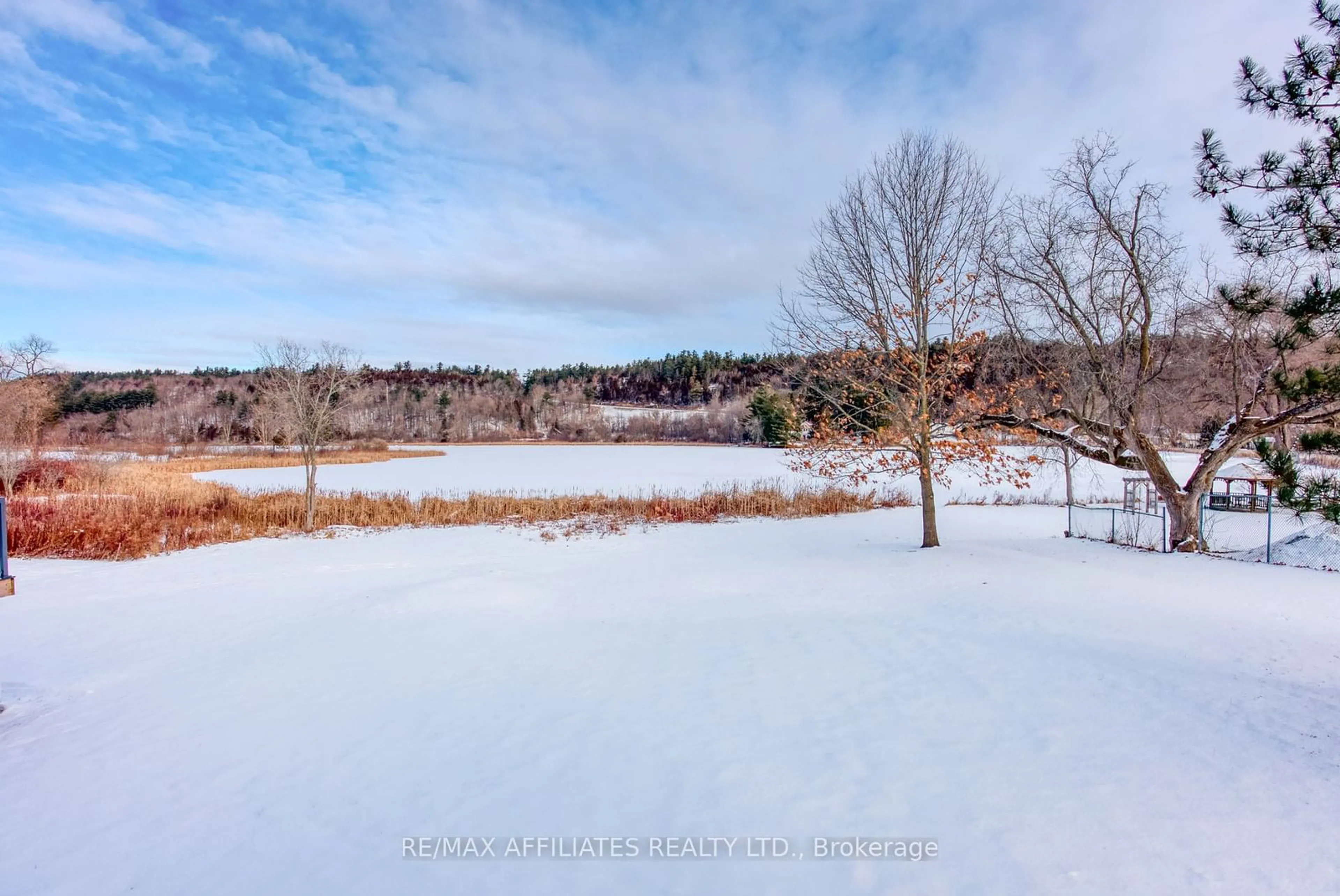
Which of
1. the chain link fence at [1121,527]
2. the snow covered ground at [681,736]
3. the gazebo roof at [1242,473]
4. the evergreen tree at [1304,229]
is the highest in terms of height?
the evergreen tree at [1304,229]

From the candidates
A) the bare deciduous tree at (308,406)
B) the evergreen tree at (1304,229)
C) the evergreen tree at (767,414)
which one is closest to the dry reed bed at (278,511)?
the bare deciduous tree at (308,406)

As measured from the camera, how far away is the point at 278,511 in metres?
14.7

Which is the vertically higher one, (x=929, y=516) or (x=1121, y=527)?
(x=929, y=516)

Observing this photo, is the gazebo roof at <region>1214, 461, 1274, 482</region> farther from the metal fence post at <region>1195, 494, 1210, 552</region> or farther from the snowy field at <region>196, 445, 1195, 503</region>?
the snowy field at <region>196, 445, 1195, 503</region>

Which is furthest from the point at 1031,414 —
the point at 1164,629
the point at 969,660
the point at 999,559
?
the point at 969,660

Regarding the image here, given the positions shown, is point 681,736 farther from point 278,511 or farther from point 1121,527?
point 278,511

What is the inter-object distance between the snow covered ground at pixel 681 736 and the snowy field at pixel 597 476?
12202 millimetres

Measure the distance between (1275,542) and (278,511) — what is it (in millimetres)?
21475

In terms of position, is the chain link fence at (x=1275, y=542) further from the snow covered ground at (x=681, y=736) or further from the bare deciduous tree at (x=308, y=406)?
the bare deciduous tree at (x=308, y=406)

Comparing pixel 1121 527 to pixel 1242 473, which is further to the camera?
pixel 1242 473

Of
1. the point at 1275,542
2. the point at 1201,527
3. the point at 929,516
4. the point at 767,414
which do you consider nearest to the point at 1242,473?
the point at 1275,542

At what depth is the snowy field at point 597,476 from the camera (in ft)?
70.1

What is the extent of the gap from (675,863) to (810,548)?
9255mm

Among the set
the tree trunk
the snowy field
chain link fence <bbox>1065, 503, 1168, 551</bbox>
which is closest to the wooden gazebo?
chain link fence <bbox>1065, 503, 1168, 551</bbox>
